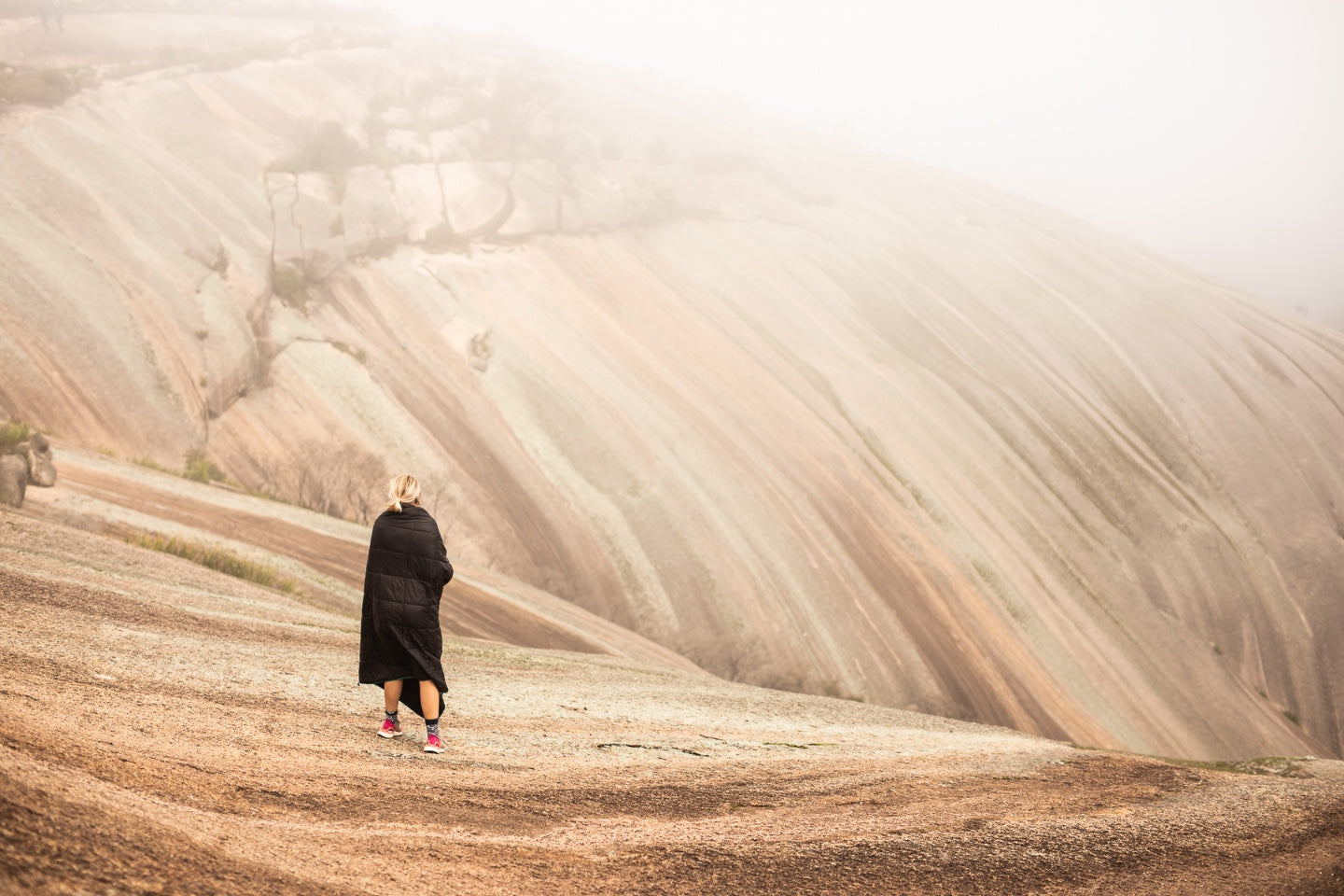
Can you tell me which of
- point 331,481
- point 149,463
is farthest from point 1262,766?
point 149,463

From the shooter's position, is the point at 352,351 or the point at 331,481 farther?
the point at 352,351

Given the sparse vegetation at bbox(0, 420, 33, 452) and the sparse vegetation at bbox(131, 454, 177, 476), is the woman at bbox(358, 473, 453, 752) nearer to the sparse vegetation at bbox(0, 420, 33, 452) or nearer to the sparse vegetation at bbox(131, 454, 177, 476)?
the sparse vegetation at bbox(0, 420, 33, 452)

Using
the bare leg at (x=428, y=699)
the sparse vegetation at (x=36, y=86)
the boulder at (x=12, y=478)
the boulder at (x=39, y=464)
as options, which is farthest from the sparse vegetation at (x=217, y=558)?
the sparse vegetation at (x=36, y=86)

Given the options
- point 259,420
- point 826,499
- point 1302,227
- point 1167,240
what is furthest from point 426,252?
point 1302,227

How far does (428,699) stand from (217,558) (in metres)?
10.4

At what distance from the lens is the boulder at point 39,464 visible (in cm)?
1650

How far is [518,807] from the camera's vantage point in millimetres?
6852

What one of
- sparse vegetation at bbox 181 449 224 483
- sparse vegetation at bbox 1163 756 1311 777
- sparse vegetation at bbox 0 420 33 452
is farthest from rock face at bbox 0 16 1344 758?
sparse vegetation at bbox 1163 756 1311 777

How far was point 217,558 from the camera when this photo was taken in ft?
52.9

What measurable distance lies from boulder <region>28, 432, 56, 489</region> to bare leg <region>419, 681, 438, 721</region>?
1314 centimetres

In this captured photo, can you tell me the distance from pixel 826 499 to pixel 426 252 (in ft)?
60.2

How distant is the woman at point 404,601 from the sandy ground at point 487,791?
2.20 feet

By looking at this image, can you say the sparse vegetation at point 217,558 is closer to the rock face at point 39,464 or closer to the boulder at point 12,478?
the boulder at point 12,478

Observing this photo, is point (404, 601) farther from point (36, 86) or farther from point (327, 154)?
point (327, 154)
